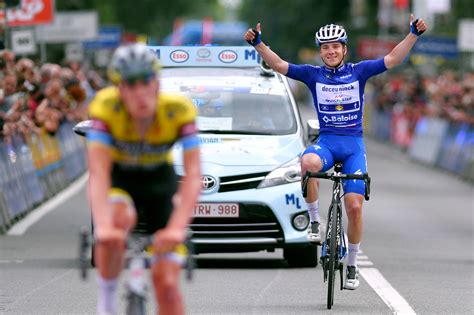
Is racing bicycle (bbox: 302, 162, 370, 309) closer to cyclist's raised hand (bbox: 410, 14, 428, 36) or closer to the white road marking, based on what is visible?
the white road marking

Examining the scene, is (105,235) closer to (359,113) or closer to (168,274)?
(168,274)

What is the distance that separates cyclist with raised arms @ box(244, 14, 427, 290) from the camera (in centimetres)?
1299

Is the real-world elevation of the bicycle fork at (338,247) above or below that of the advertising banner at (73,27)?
above

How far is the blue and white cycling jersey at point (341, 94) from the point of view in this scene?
13.2m

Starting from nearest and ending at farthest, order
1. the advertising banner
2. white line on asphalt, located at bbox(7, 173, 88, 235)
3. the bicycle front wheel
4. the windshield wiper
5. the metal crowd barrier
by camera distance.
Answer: the bicycle front wheel < the windshield wiper < white line on asphalt, located at bbox(7, 173, 88, 235) < the metal crowd barrier < the advertising banner

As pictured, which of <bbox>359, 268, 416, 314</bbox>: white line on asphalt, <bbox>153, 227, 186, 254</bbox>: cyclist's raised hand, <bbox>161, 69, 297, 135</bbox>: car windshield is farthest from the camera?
<bbox>161, 69, 297, 135</bbox>: car windshield

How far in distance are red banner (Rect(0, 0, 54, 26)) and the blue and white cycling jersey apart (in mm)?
15511

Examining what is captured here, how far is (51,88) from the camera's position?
1087 inches

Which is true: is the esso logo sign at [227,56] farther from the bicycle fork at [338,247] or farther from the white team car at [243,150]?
the bicycle fork at [338,247]

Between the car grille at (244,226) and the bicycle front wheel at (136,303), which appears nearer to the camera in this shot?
the bicycle front wheel at (136,303)

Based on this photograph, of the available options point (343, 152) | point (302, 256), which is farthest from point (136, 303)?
point (302, 256)

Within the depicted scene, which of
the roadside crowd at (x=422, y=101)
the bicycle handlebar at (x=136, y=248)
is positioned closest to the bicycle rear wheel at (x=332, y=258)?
the bicycle handlebar at (x=136, y=248)

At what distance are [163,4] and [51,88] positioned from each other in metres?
71.4

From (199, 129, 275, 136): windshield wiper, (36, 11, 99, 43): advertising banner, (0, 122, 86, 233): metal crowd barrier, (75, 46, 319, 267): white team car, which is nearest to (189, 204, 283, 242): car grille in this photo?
(75, 46, 319, 267): white team car
